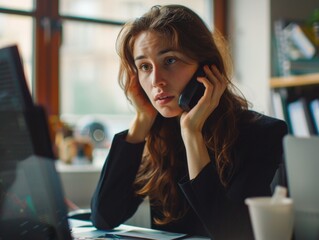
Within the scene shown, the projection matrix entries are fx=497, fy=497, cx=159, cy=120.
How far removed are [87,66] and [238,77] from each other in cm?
95

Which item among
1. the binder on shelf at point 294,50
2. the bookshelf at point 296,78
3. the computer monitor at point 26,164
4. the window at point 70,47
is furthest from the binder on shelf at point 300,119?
the computer monitor at point 26,164

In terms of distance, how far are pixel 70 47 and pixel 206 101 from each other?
1.55 metres

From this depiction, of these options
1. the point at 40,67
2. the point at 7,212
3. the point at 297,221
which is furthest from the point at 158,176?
the point at 40,67

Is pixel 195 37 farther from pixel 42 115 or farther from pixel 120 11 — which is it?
pixel 120 11

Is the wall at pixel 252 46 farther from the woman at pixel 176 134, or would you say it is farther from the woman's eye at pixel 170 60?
the woman's eye at pixel 170 60

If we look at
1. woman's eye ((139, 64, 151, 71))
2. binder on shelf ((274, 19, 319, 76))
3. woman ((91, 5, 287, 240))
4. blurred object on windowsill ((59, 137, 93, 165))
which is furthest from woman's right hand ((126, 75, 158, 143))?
binder on shelf ((274, 19, 319, 76))

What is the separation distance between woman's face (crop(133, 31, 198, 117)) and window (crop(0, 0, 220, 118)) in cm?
124

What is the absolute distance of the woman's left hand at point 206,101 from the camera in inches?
50.5

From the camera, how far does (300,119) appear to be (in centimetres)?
250

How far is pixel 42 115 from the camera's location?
0.65m

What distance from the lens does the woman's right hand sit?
1520 mm

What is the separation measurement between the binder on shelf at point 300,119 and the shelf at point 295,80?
0.09 m

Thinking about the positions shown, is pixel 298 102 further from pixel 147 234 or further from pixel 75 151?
pixel 147 234

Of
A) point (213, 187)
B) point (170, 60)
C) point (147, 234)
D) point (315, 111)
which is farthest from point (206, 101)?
point (315, 111)
